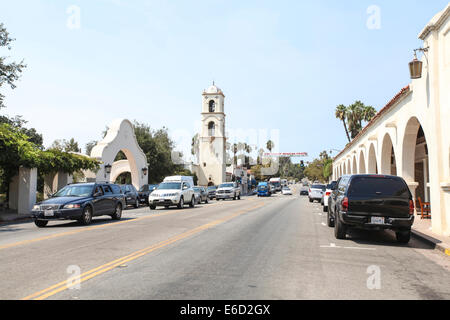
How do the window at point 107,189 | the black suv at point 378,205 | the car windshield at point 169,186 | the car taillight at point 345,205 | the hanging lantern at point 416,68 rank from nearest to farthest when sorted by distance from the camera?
the black suv at point 378,205, the car taillight at point 345,205, the hanging lantern at point 416,68, the window at point 107,189, the car windshield at point 169,186

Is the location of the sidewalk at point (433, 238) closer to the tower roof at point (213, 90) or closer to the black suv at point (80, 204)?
the black suv at point (80, 204)

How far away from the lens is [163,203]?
25.4 metres

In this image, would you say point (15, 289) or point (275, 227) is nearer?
point (15, 289)

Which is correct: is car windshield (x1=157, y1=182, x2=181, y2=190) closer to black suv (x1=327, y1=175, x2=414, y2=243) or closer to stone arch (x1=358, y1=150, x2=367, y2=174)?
stone arch (x1=358, y1=150, x2=367, y2=174)

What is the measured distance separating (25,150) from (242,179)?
3113 inches

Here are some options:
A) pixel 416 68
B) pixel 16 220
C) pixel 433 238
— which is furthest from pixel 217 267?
pixel 16 220

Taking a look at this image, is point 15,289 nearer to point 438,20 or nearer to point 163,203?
point 438,20

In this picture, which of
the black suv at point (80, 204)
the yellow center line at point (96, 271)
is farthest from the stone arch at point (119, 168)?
the yellow center line at point (96, 271)

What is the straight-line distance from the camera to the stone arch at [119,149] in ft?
101

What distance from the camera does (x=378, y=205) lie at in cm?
1069

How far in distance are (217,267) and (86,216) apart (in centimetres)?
949

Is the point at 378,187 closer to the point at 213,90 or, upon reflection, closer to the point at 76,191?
the point at 76,191
